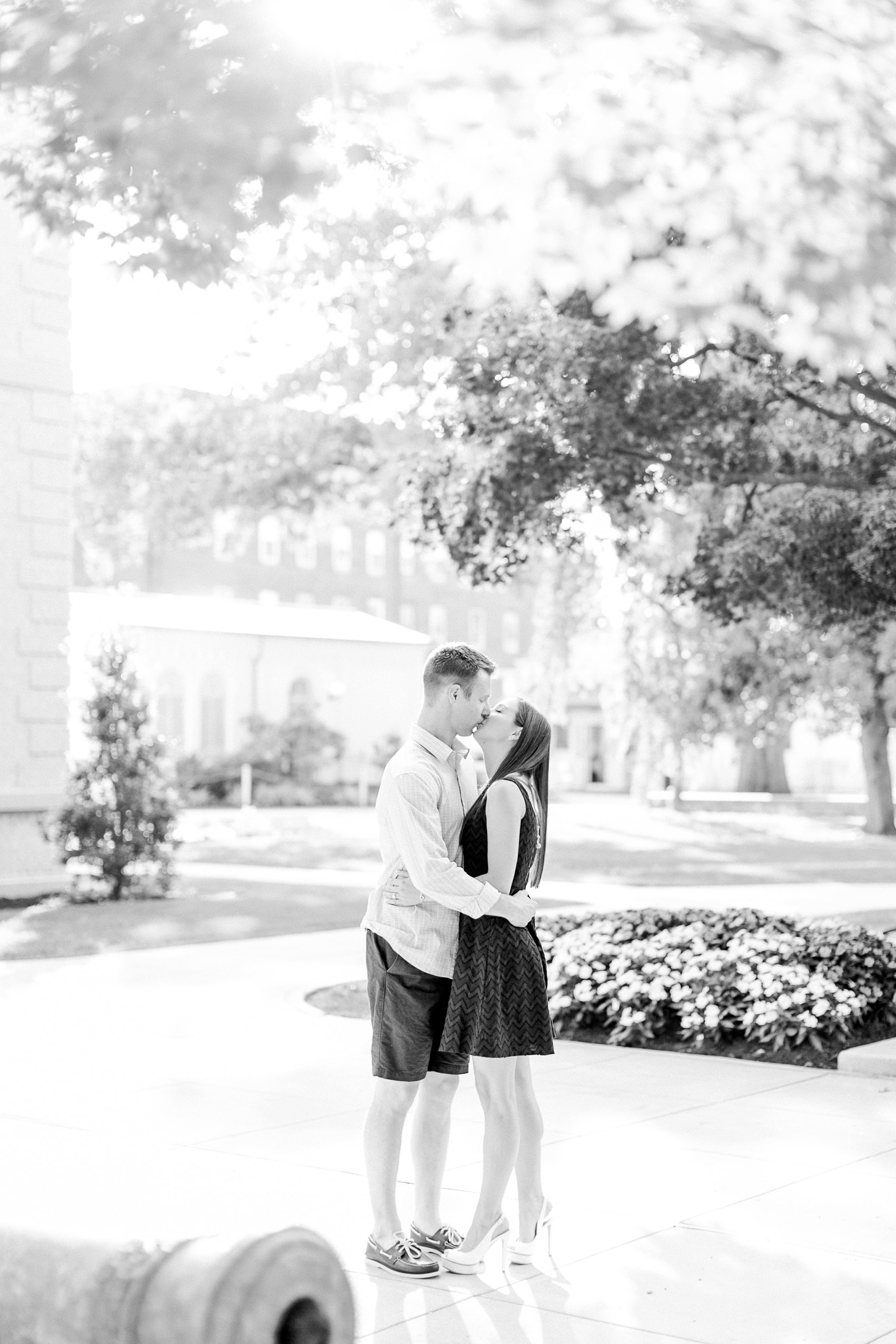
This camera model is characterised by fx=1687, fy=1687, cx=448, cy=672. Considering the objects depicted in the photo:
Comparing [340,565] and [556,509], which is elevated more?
[340,565]

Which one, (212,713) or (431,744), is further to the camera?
(212,713)

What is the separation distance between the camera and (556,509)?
12594 mm

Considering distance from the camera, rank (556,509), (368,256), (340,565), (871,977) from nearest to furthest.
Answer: (871,977) → (556,509) → (368,256) → (340,565)

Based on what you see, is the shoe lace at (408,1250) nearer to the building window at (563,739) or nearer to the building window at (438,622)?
the building window at (563,739)

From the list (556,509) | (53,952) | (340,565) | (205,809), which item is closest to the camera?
(556,509)

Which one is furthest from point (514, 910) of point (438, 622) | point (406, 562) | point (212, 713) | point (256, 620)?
point (438, 622)

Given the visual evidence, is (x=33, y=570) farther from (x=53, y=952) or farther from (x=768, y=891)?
(x=768, y=891)

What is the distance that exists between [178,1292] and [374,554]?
74035 millimetres

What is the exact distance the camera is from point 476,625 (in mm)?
81188

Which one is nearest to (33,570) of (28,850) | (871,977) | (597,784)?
(28,850)

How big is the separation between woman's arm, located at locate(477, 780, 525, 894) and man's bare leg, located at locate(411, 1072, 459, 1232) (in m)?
0.69

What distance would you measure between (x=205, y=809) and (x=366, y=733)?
9254mm

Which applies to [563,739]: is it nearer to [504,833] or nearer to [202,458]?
[202,458]

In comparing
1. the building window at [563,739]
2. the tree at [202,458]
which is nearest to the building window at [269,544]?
the building window at [563,739]
